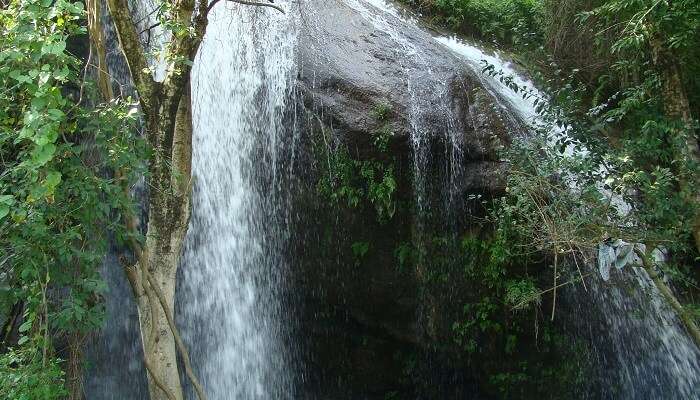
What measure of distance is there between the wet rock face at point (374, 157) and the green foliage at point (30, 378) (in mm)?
3807

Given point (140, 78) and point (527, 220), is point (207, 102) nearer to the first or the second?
point (140, 78)

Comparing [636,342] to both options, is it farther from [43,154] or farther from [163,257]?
[43,154]

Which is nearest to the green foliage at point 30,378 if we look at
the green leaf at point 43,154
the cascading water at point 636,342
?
the green leaf at point 43,154

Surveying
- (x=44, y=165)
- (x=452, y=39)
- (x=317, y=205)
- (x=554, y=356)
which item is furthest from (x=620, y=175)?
(x=44, y=165)

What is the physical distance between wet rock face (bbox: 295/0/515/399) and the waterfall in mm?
392

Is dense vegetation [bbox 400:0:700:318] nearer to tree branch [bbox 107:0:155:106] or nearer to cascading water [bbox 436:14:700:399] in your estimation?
cascading water [bbox 436:14:700:399]

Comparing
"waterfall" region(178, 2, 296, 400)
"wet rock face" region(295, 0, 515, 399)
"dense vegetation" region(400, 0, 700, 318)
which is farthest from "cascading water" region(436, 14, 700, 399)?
"waterfall" region(178, 2, 296, 400)

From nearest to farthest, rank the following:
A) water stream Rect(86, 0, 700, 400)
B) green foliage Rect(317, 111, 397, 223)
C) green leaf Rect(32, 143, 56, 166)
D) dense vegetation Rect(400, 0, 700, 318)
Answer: green leaf Rect(32, 143, 56, 166) → dense vegetation Rect(400, 0, 700, 318) → green foliage Rect(317, 111, 397, 223) → water stream Rect(86, 0, 700, 400)

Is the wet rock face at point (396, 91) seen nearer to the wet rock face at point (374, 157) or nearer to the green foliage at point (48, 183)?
the wet rock face at point (374, 157)

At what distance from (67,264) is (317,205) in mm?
3553

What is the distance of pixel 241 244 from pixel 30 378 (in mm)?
3901

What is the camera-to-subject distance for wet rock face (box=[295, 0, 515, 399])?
23.3ft

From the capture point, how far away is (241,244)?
762cm

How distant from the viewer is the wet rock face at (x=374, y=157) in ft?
23.3
